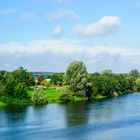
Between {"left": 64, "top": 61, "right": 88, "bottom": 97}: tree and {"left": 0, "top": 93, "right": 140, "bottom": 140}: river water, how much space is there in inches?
657

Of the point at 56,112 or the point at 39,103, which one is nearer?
the point at 56,112

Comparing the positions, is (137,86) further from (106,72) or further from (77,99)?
(77,99)

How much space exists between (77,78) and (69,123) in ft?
120

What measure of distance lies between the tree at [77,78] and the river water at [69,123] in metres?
16.7

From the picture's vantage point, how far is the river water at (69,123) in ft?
157

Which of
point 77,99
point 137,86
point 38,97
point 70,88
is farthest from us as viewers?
point 137,86

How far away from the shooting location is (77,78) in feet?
304

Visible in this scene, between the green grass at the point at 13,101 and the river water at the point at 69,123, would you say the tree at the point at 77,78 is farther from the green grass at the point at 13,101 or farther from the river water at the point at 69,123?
the river water at the point at 69,123

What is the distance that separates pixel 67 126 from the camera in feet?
177

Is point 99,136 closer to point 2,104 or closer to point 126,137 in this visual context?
point 126,137

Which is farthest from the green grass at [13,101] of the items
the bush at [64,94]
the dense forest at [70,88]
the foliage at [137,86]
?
the foliage at [137,86]

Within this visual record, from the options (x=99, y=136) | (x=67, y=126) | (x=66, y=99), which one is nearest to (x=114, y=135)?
(x=99, y=136)

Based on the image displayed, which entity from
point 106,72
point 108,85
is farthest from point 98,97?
point 106,72

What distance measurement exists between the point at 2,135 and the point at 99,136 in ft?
34.7
